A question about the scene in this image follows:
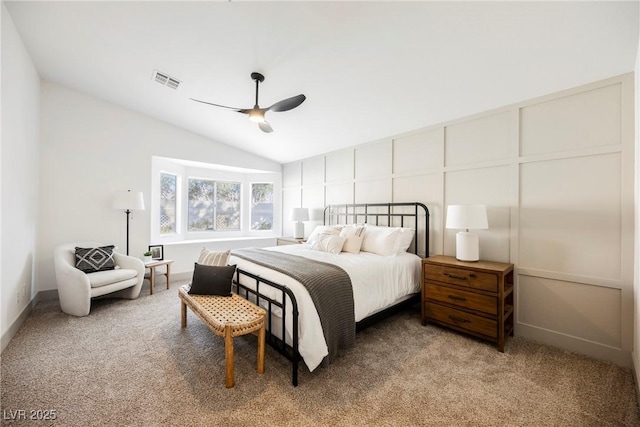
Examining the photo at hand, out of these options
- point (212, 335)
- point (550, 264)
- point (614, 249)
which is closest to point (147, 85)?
point (212, 335)

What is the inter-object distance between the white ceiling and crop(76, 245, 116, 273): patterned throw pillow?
2.39m

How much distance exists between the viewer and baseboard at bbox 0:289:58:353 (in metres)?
2.42

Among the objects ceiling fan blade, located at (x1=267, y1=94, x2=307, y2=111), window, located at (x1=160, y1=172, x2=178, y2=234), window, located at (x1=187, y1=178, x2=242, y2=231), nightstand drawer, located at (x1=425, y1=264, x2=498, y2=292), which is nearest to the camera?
nightstand drawer, located at (x1=425, y1=264, x2=498, y2=292)

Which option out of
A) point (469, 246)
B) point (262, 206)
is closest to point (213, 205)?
point (262, 206)

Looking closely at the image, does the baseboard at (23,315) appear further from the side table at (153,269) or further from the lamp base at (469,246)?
the lamp base at (469,246)

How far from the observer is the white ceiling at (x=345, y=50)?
2.03 metres

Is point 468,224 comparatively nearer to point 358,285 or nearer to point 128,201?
point 358,285

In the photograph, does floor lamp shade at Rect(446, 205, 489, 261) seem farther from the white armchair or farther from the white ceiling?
the white armchair

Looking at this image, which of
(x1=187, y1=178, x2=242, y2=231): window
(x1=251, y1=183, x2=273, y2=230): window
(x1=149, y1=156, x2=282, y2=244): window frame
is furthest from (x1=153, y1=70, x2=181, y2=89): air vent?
(x1=251, y1=183, x2=273, y2=230): window

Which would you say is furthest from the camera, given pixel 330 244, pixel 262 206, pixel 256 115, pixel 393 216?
pixel 262 206

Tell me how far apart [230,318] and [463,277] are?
232 centimetres

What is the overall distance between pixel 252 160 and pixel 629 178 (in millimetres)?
5670

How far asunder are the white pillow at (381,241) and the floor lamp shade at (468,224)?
29.4 inches

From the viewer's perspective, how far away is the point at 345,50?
254 cm
